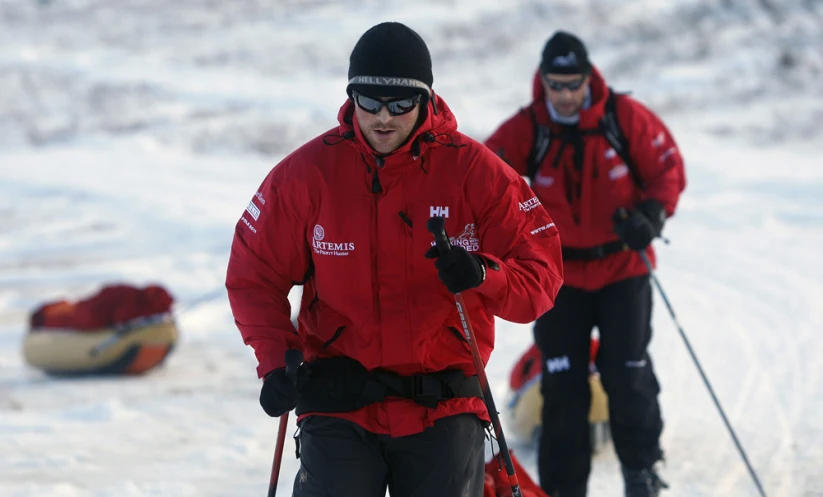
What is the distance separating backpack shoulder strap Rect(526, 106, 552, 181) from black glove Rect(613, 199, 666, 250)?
16.5 inches

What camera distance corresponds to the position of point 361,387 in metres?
2.95

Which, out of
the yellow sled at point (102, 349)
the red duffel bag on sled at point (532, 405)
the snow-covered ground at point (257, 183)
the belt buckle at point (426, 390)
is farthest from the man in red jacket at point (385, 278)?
the yellow sled at point (102, 349)

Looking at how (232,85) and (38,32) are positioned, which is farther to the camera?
(38,32)

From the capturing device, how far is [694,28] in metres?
26.5

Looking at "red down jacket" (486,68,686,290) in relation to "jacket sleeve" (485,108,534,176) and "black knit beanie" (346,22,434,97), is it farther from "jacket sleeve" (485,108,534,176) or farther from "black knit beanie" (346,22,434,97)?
"black knit beanie" (346,22,434,97)

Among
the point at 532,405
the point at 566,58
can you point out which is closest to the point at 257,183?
the point at 532,405

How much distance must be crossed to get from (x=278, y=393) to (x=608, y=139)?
2.46 metres

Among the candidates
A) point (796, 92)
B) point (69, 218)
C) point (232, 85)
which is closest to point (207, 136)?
point (232, 85)

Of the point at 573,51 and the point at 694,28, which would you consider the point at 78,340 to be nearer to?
the point at 573,51

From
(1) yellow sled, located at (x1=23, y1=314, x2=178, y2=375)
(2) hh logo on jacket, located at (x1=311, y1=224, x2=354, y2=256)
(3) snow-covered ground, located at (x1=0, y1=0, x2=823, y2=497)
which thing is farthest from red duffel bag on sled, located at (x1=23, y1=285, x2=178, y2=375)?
(2) hh logo on jacket, located at (x1=311, y1=224, x2=354, y2=256)

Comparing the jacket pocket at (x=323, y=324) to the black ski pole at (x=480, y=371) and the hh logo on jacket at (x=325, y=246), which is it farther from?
the black ski pole at (x=480, y=371)

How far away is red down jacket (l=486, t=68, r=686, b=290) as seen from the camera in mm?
4762

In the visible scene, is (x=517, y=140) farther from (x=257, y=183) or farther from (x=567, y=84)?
(x=257, y=183)

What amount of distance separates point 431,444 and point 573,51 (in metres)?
2.46
